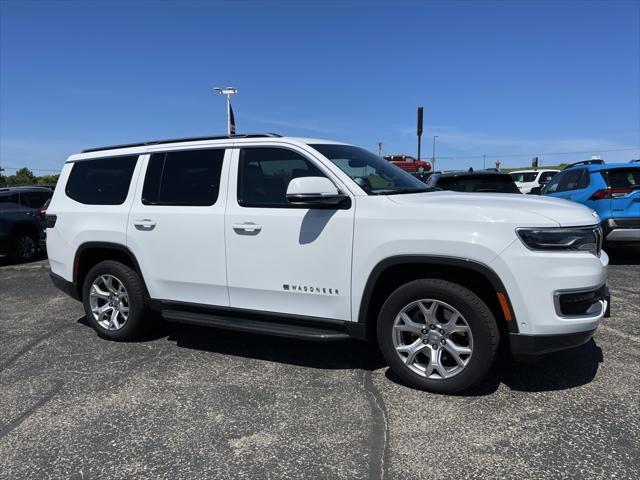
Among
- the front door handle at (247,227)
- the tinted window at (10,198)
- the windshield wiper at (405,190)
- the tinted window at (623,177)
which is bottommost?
the tinted window at (10,198)

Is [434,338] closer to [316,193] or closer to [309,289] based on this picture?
[309,289]

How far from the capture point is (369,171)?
4086 millimetres

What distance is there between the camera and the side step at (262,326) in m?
3.67

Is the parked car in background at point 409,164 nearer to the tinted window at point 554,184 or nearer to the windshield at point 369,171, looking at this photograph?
the tinted window at point 554,184

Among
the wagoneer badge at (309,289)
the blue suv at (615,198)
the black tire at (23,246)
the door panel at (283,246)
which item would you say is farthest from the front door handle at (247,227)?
the black tire at (23,246)

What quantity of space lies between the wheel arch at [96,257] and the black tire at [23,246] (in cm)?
719

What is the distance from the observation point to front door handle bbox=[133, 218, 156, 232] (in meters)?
4.42

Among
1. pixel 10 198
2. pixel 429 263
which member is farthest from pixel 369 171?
pixel 10 198

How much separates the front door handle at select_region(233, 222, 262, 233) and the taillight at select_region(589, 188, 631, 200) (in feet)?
20.6

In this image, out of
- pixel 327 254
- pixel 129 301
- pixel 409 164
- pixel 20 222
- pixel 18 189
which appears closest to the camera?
pixel 327 254

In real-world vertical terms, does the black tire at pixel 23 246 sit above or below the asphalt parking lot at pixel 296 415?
below

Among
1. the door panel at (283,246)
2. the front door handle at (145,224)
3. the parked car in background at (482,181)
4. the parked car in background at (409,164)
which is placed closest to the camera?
the door panel at (283,246)

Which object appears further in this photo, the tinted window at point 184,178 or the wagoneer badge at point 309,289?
the tinted window at point 184,178

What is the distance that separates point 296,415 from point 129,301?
2.26 meters
